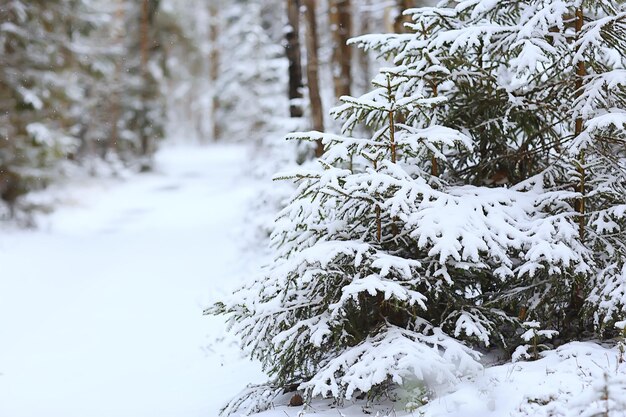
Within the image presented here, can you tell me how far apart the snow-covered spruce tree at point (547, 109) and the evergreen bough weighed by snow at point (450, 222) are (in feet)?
0.06

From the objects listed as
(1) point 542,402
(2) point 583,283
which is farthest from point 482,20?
(1) point 542,402

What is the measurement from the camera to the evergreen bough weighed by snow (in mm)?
4629

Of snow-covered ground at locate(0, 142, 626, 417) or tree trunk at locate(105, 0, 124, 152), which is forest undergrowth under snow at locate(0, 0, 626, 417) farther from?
tree trunk at locate(105, 0, 124, 152)

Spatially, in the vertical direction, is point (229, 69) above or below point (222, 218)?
above

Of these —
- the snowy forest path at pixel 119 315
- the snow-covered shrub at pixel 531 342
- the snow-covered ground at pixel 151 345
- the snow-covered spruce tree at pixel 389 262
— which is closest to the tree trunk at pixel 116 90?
the snowy forest path at pixel 119 315

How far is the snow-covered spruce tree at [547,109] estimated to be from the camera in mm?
4984

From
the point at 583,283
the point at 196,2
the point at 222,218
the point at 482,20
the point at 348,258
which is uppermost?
the point at 196,2

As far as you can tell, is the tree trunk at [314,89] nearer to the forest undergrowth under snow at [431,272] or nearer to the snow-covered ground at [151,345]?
the snow-covered ground at [151,345]

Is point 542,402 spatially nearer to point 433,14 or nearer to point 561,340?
point 561,340

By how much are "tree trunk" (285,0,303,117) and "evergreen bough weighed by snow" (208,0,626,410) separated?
8145 mm

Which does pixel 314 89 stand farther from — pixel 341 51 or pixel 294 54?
pixel 341 51

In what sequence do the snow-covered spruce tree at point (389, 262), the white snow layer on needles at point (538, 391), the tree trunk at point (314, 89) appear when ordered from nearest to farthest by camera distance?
the white snow layer on needles at point (538, 391)
the snow-covered spruce tree at point (389, 262)
the tree trunk at point (314, 89)

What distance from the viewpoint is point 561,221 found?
4.94 meters

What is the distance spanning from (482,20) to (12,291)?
966cm
